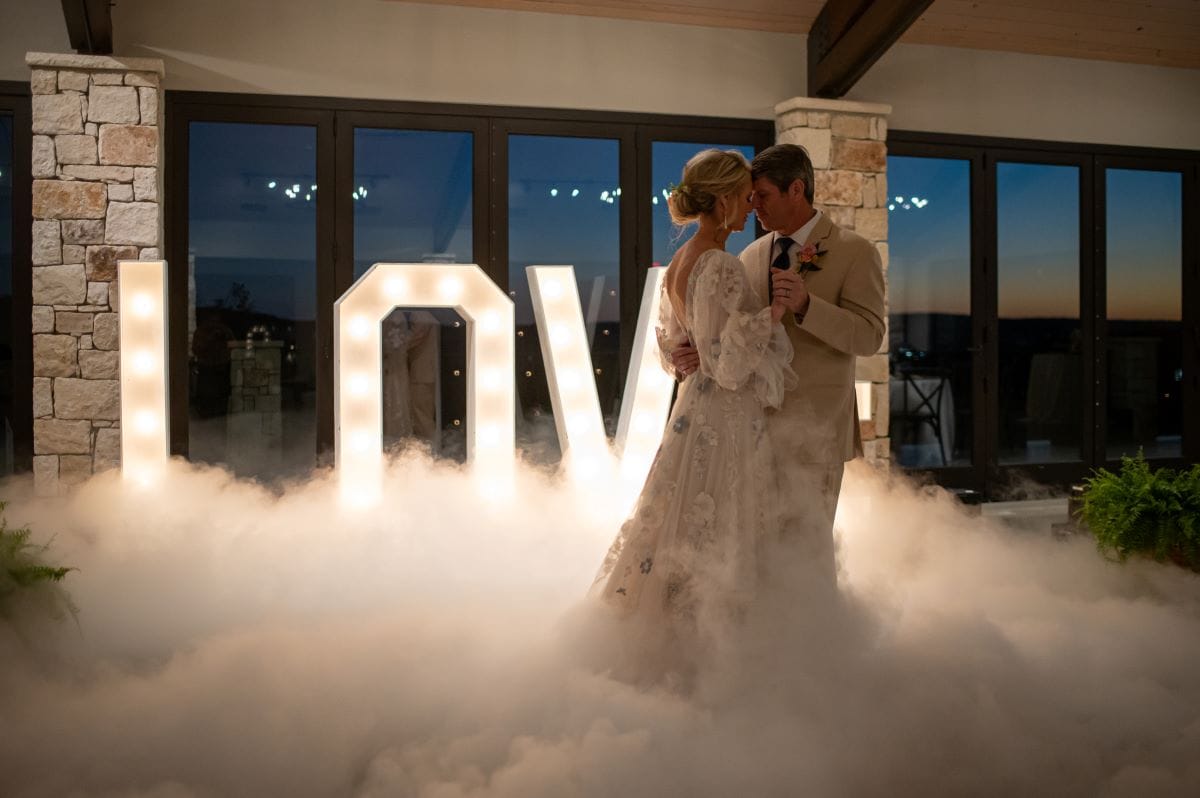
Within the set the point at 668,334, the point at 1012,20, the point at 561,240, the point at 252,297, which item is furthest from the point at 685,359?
the point at 1012,20

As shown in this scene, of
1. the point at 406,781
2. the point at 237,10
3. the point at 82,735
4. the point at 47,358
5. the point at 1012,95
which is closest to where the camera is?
the point at 406,781

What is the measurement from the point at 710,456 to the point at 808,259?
0.58 m

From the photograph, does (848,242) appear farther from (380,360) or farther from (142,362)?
(142,362)

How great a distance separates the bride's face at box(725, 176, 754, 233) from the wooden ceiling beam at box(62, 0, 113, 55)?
356 cm

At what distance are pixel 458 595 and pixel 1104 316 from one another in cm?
520

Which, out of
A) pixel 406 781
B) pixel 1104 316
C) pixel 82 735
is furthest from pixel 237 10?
pixel 1104 316

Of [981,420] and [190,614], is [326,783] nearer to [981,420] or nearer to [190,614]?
[190,614]

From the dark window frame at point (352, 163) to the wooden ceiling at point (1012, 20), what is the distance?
57 centimetres

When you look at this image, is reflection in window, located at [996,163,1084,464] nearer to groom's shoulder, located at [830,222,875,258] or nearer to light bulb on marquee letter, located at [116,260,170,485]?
groom's shoulder, located at [830,222,875,258]

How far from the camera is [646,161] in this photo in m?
5.77

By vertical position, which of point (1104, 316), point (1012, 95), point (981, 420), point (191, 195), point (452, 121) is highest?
point (1012, 95)

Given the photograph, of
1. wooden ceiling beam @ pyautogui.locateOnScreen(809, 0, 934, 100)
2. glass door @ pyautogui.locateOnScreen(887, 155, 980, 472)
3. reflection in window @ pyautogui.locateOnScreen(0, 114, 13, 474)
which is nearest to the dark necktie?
wooden ceiling beam @ pyautogui.locateOnScreen(809, 0, 934, 100)

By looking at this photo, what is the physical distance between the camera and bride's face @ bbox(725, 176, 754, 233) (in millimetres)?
2598

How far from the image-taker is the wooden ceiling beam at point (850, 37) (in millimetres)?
4930
